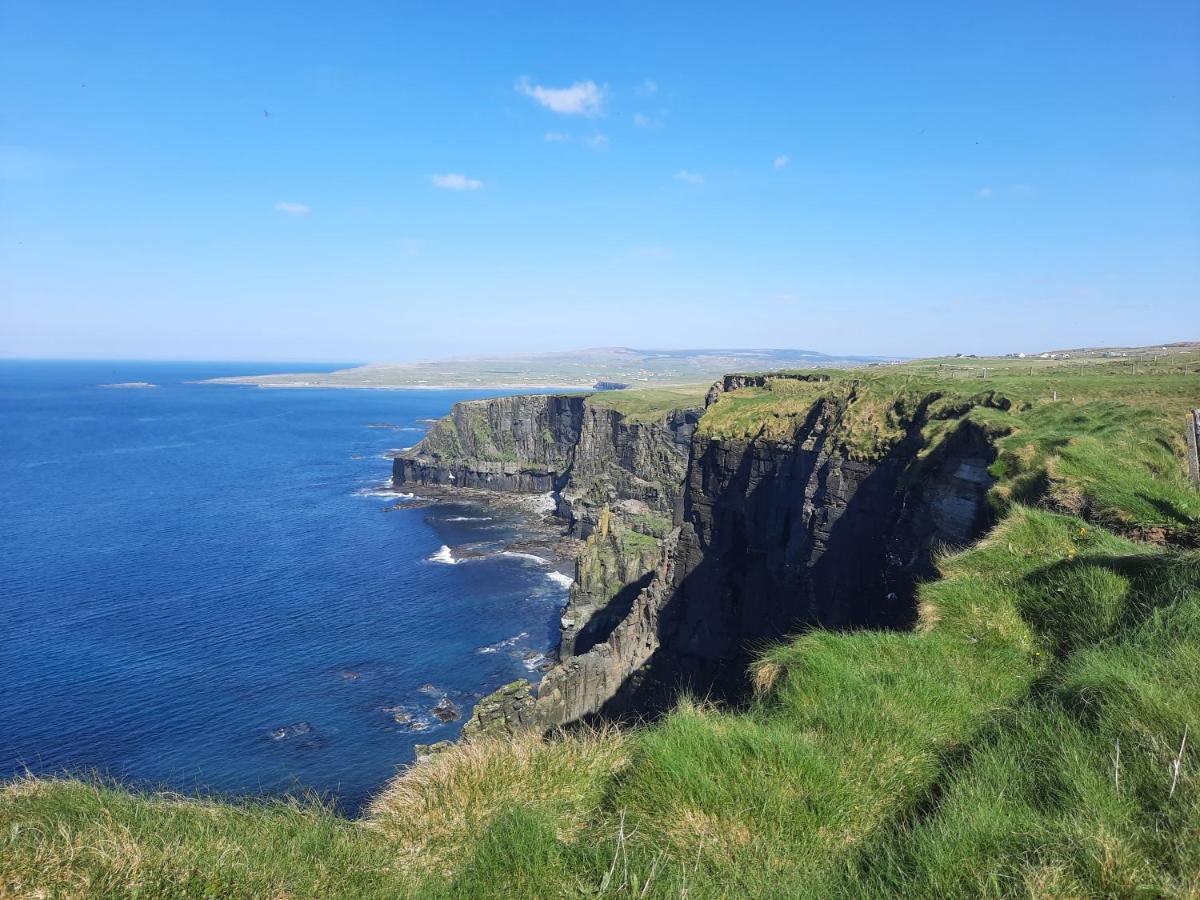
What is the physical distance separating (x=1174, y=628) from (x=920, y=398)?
3990cm

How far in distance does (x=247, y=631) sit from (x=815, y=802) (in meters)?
79.2

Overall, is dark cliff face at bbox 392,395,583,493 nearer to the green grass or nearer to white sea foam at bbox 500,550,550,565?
the green grass

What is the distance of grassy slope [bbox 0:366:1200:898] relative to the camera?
5.30m

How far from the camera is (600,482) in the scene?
129250 millimetres

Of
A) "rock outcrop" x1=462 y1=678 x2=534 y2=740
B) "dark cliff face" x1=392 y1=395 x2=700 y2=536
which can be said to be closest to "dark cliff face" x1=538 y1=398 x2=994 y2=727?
"rock outcrop" x1=462 y1=678 x2=534 y2=740

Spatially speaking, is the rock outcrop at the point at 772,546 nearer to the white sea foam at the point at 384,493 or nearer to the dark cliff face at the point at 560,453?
the dark cliff face at the point at 560,453

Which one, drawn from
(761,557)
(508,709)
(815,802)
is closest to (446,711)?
(508,709)

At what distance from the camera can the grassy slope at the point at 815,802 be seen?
17.4ft

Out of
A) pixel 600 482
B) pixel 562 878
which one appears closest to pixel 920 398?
pixel 562 878

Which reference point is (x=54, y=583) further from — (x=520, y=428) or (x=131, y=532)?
(x=520, y=428)

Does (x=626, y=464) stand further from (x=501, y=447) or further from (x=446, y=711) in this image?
(x=446, y=711)

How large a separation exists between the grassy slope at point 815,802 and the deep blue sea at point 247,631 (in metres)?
13.2

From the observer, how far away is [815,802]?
650 centimetres

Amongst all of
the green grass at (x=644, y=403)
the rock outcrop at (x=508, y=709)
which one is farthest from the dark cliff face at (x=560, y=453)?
the rock outcrop at (x=508, y=709)
